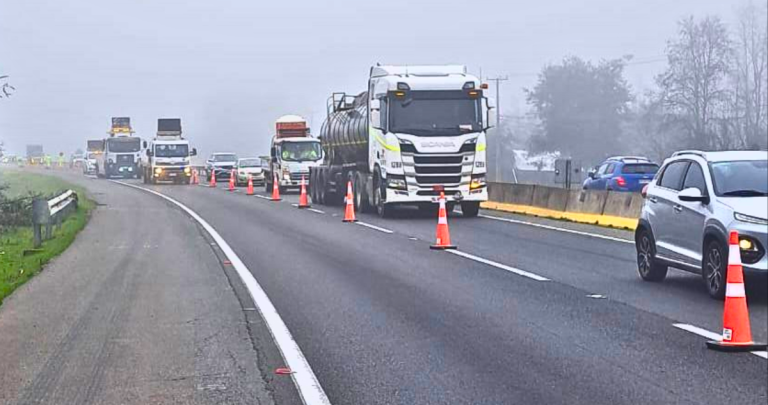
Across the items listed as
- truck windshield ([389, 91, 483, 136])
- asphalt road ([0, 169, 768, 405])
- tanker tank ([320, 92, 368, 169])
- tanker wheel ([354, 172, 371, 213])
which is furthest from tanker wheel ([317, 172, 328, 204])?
asphalt road ([0, 169, 768, 405])

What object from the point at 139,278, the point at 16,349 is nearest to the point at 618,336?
the point at 16,349

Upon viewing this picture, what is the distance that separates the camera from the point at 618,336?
10.4 metres

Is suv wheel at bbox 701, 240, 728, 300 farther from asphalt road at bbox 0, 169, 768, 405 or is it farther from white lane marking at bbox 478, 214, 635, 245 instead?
white lane marking at bbox 478, 214, 635, 245

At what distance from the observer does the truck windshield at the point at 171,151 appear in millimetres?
62375

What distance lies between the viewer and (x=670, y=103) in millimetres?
67375

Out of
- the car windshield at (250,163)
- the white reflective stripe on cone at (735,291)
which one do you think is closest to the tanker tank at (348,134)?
the white reflective stripe on cone at (735,291)

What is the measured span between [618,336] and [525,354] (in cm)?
130

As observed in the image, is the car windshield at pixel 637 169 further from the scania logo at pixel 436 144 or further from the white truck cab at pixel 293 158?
the white truck cab at pixel 293 158

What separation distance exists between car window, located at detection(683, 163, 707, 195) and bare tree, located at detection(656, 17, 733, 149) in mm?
45254

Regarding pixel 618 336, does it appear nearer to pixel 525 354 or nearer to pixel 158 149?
pixel 525 354

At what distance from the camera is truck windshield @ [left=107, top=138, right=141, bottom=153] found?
75.5m

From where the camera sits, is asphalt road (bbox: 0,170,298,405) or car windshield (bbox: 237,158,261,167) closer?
asphalt road (bbox: 0,170,298,405)

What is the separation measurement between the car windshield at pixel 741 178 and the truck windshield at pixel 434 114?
14827 mm

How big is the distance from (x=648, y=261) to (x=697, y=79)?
Result: 54.8 m
